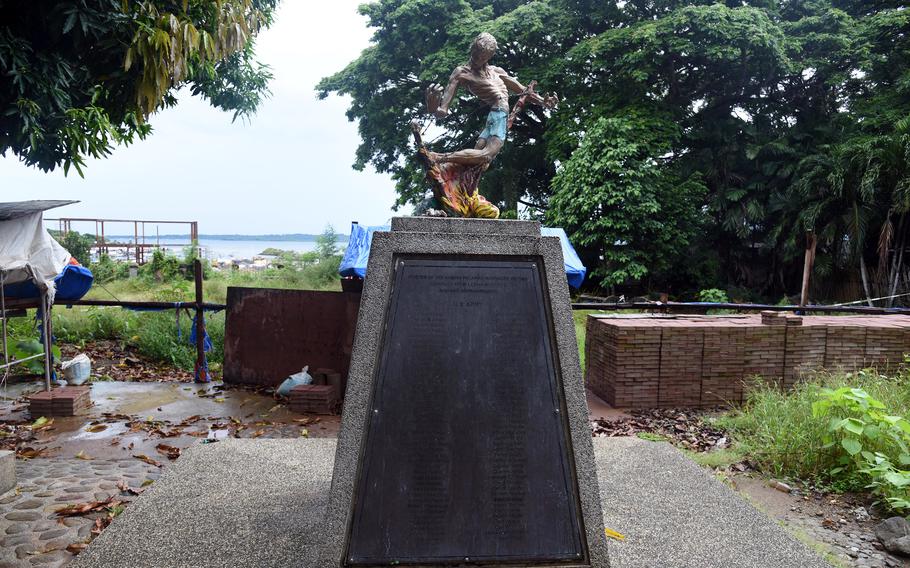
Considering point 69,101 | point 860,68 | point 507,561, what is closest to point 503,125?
point 507,561

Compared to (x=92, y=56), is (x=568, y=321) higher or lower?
lower

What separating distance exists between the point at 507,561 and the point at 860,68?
19100 millimetres

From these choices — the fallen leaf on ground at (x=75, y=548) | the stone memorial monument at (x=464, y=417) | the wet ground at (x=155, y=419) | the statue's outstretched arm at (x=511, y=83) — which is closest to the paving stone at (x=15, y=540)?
the fallen leaf on ground at (x=75, y=548)

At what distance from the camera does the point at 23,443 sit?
229 inches

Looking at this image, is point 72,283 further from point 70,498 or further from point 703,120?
point 703,120

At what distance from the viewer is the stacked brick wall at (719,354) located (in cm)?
716

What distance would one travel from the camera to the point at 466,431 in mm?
2828

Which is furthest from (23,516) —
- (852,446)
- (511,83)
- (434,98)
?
(852,446)

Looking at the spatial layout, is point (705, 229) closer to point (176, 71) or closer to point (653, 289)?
point (653, 289)

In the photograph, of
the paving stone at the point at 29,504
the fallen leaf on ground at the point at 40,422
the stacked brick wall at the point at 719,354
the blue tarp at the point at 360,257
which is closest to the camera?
the paving stone at the point at 29,504

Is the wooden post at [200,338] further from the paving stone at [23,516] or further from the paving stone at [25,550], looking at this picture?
the paving stone at [25,550]

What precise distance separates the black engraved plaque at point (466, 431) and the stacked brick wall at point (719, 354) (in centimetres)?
438

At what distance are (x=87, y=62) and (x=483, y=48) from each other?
356cm

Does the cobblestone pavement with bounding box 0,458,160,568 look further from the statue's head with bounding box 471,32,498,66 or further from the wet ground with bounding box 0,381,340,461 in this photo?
the statue's head with bounding box 471,32,498,66
